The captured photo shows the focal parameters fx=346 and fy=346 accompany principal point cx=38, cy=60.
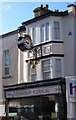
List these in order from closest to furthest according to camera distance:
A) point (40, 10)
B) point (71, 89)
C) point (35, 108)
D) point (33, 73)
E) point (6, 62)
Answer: point (71, 89)
point (35, 108)
point (33, 73)
point (40, 10)
point (6, 62)

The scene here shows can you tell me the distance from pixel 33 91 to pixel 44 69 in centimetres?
172

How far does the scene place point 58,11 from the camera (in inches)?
950

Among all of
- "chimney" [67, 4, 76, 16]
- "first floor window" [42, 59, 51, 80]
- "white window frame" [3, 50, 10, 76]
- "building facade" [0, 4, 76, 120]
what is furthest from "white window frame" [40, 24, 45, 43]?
"white window frame" [3, 50, 10, 76]

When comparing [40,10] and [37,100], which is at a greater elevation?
[40,10]

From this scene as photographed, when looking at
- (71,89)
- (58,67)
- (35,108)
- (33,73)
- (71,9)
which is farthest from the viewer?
(33,73)

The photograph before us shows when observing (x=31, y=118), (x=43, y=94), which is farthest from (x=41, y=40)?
(x=31, y=118)

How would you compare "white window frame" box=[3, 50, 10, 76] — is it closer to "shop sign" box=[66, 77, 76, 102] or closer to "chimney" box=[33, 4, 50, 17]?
"chimney" box=[33, 4, 50, 17]

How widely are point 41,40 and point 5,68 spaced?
5.39m

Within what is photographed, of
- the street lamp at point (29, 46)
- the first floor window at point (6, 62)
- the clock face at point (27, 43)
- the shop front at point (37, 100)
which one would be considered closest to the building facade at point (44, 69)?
the shop front at point (37, 100)

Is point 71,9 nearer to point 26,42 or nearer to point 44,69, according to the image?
point 26,42

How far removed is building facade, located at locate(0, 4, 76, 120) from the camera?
22.3 meters

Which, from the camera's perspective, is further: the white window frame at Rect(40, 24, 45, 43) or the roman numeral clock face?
the roman numeral clock face

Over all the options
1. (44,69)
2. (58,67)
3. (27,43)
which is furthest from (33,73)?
(58,67)

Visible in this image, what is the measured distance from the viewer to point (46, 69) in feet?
77.9
